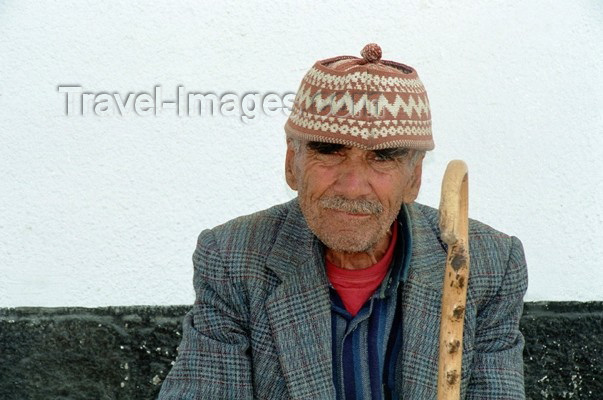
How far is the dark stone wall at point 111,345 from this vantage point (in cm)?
407

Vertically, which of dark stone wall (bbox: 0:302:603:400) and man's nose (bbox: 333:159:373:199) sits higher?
man's nose (bbox: 333:159:373:199)

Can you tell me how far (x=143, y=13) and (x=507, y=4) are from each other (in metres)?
1.39

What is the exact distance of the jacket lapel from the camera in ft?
8.69

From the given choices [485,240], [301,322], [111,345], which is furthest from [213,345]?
[111,345]

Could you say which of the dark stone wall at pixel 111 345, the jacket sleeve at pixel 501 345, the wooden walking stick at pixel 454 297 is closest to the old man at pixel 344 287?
the jacket sleeve at pixel 501 345

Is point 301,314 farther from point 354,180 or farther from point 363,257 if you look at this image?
point 354,180

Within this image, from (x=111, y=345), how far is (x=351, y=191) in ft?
6.27

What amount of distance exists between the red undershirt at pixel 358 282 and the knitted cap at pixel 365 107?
1.19ft

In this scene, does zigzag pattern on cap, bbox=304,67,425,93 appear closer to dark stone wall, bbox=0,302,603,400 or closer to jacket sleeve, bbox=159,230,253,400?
jacket sleeve, bbox=159,230,253,400

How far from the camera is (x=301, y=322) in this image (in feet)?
8.84

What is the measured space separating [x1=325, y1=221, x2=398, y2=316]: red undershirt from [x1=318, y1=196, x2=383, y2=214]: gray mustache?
25 centimetres

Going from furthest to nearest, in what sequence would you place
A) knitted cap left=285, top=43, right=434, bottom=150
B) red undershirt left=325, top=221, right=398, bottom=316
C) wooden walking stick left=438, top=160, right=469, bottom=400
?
red undershirt left=325, top=221, right=398, bottom=316
knitted cap left=285, top=43, right=434, bottom=150
wooden walking stick left=438, top=160, right=469, bottom=400

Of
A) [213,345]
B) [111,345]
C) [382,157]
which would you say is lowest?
[111,345]

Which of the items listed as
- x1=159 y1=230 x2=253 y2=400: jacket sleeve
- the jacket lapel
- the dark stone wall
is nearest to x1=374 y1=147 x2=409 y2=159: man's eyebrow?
the jacket lapel
